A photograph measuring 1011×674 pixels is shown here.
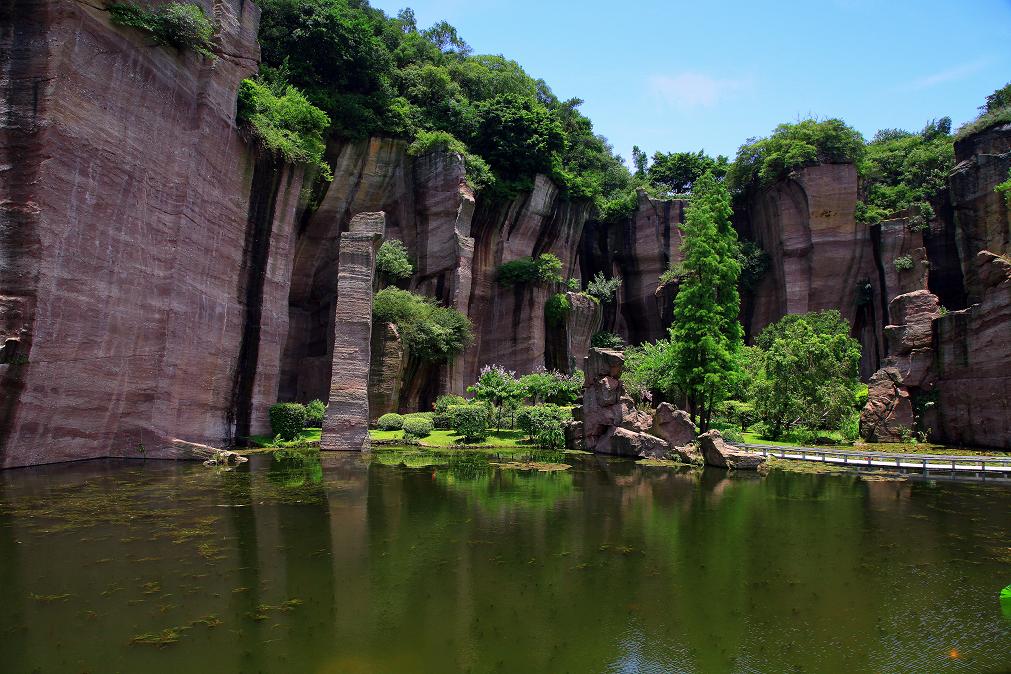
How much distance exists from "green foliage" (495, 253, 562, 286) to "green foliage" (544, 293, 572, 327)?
3.92ft

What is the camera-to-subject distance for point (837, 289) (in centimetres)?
4053

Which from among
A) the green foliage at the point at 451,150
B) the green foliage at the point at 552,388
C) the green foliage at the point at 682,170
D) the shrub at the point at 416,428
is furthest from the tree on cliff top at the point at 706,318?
the green foliage at the point at 682,170

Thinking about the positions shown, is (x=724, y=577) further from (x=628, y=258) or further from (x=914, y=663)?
(x=628, y=258)

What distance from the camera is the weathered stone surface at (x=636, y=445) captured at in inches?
894

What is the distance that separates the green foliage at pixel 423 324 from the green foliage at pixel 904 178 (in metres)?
26.2

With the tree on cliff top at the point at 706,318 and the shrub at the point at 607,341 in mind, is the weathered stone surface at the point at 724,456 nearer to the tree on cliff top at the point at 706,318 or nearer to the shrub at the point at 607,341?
the tree on cliff top at the point at 706,318

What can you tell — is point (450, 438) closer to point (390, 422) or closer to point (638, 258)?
point (390, 422)

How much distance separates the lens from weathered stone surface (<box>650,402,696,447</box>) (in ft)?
74.7

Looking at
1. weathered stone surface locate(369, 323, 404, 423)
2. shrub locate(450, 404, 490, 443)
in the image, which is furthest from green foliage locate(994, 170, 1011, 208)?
weathered stone surface locate(369, 323, 404, 423)

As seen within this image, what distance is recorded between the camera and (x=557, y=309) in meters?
40.2

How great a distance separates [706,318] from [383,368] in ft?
46.9

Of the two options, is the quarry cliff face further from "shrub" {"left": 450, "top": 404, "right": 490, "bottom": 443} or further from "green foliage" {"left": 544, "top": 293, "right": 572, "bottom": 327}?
"shrub" {"left": 450, "top": 404, "right": 490, "bottom": 443}

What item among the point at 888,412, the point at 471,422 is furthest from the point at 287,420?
the point at 888,412

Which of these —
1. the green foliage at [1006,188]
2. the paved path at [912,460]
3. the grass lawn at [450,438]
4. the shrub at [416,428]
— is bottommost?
the paved path at [912,460]
